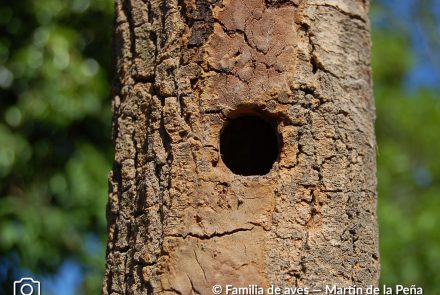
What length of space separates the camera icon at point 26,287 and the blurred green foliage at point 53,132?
0.15 metres

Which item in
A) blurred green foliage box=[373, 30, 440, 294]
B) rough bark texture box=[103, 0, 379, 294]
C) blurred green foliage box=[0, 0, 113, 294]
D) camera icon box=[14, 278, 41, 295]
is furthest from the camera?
blurred green foliage box=[373, 30, 440, 294]

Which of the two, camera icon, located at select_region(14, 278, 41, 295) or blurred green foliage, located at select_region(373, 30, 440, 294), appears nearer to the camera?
camera icon, located at select_region(14, 278, 41, 295)

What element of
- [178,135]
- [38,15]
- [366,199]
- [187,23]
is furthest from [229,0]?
[38,15]

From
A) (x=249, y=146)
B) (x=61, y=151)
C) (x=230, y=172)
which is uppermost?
(x=61, y=151)

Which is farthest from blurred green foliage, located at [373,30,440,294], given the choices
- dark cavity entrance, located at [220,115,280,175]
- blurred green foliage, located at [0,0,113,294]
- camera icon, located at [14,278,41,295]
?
dark cavity entrance, located at [220,115,280,175]

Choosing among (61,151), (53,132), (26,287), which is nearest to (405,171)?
(61,151)

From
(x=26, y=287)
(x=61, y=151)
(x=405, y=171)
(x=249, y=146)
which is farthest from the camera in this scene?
(x=405, y=171)

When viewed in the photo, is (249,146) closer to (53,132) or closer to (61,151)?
(53,132)

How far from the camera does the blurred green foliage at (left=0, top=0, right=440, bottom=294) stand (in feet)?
18.0

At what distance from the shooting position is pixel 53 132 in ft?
18.7

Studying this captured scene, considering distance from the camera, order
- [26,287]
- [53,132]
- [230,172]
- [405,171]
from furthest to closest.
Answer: [405,171] → [53,132] → [26,287] → [230,172]

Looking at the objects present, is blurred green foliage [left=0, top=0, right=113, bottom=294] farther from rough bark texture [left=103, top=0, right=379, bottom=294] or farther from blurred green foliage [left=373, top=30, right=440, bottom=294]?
rough bark texture [left=103, top=0, right=379, bottom=294]

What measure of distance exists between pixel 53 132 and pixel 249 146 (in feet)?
8.58

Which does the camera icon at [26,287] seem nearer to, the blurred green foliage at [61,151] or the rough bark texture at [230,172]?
the blurred green foliage at [61,151]
